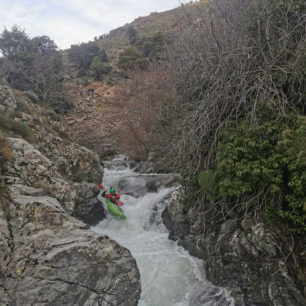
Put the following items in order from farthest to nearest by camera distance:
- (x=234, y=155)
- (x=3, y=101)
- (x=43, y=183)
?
1. (x=3, y=101)
2. (x=43, y=183)
3. (x=234, y=155)

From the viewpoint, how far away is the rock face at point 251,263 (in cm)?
381

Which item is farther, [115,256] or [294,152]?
[115,256]

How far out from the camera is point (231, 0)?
7.33 meters

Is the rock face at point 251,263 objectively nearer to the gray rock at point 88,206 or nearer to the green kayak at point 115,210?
the green kayak at point 115,210

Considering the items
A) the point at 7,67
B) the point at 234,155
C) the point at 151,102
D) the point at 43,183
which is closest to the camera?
the point at 234,155

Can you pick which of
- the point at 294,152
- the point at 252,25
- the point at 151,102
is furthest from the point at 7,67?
the point at 294,152

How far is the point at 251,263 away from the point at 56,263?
11.2 feet

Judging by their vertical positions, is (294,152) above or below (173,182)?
above

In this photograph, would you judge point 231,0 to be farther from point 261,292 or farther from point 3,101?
point 3,101

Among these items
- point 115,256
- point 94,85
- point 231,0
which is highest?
point 94,85

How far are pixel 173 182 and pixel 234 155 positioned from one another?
204 inches

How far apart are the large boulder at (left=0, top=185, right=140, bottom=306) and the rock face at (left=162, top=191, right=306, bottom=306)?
5.71ft

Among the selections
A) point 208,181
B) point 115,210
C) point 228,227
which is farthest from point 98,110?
point 228,227

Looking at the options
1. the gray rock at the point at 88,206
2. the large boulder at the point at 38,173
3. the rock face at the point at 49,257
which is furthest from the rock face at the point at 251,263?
the gray rock at the point at 88,206
